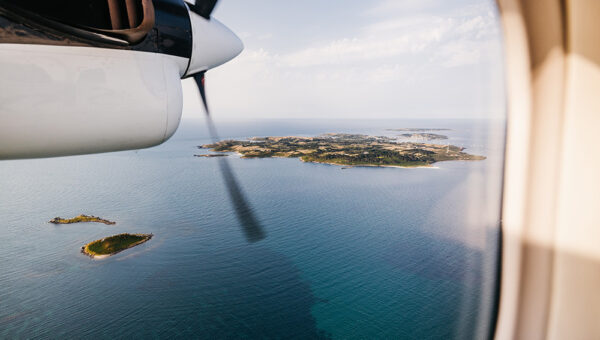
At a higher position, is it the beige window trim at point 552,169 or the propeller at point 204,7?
the propeller at point 204,7

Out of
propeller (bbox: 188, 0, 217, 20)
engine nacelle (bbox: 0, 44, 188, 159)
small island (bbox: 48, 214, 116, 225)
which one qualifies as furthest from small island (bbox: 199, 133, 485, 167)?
engine nacelle (bbox: 0, 44, 188, 159)

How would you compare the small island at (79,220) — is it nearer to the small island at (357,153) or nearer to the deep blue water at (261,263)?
the deep blue water at (261,263)

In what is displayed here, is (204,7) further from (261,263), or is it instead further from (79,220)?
(79,220)

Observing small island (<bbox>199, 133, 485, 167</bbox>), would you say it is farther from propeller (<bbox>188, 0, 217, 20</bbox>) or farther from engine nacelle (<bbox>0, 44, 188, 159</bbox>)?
engine nacelle (<bbox>0, 44, 188, 159</bbox>)

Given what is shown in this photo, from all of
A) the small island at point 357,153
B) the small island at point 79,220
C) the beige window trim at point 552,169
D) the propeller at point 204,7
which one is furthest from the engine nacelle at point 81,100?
the small island at point 357,153

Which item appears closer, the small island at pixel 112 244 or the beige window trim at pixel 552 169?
the beige window trim at pixel 552 169

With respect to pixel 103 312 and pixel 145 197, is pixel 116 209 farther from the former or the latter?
pixel 103 312

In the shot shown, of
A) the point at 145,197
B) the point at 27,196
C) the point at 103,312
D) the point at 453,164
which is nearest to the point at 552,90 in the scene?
the point at 103,312
